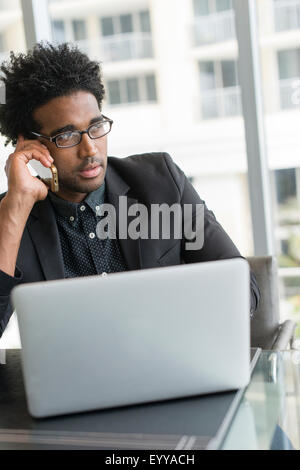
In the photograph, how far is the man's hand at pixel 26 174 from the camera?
1.67m

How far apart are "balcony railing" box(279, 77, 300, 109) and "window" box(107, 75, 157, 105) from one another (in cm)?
68

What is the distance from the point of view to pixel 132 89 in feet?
10.5

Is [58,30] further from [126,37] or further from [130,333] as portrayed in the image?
[130,333]

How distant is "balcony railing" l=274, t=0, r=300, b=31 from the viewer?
2.83m

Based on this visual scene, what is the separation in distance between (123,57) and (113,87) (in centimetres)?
17

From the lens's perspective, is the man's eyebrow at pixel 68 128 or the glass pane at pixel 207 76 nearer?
the man's eyebrow at pixel 68 128

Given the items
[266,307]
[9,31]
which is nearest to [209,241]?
[266,307]

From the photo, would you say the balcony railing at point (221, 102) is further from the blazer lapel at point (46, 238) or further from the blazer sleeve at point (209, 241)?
the blazer lapel at point (46, 238)

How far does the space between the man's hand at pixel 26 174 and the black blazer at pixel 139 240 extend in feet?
0.36

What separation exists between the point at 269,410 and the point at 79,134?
998 mm

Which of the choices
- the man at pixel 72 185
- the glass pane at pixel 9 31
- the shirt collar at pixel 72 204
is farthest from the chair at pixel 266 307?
the glass pane at pixel 9 31

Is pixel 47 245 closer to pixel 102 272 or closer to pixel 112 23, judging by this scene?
pixel 102 272

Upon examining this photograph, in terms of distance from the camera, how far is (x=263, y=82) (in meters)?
2.89
